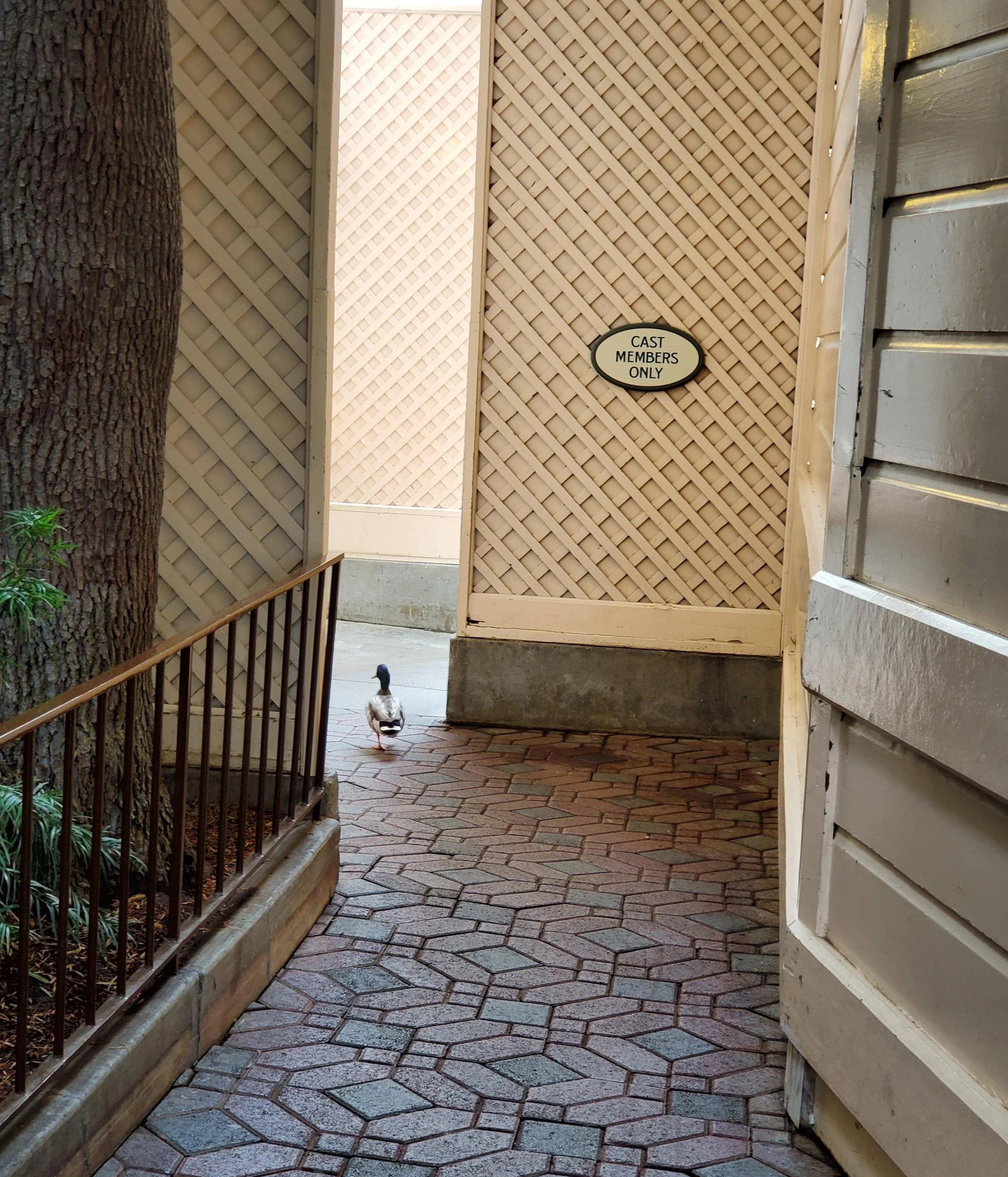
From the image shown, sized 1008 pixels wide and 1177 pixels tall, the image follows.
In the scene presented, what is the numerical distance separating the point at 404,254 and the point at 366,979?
5606 millimetres

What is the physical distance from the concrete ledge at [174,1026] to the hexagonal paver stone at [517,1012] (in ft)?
1.83

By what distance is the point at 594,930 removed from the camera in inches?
146

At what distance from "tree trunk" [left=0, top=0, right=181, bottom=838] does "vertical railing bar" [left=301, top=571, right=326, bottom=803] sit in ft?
1.91

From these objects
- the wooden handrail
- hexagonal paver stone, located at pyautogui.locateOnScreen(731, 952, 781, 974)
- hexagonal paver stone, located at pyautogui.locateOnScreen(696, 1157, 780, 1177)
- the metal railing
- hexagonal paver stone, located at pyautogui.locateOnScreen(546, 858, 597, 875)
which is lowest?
hexagonal paver stone, located at pyautogui.locateOnScreen(731, 952, 781, 974)

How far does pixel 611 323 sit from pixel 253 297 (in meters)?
2.46

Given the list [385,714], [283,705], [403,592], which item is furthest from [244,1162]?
[403,592]

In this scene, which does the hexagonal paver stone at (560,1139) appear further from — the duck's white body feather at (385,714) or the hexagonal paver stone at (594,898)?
the duck's white body feather at (385,714)

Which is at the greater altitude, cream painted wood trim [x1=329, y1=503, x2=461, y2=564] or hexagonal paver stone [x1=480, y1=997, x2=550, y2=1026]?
cream painted wood trim [x1=329, y1=503, x2=461, y2=564]

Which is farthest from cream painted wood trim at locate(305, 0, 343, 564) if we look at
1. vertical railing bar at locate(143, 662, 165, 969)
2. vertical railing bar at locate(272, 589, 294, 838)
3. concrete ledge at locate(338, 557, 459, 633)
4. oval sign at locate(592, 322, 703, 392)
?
concrete ledge at locate(338, 557, 459, 633)

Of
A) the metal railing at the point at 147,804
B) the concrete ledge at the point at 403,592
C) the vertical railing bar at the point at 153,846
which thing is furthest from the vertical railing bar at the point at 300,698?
the concrete ledge at the point at 403,592

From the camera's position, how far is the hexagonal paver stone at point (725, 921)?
12.3ft

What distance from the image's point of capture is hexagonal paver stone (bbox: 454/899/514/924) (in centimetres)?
374

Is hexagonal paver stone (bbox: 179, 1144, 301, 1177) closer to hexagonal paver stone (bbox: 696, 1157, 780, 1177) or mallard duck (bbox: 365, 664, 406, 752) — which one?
hexagonal paver stone (bbox: 696, 1157, 780, 1177)

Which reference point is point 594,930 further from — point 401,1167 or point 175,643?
point 175,643
